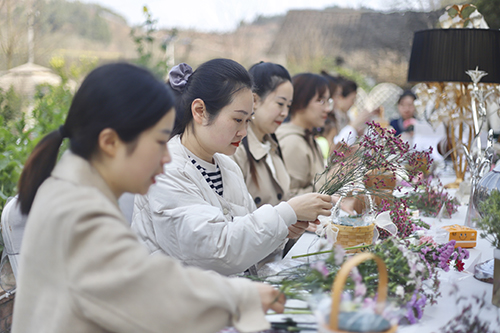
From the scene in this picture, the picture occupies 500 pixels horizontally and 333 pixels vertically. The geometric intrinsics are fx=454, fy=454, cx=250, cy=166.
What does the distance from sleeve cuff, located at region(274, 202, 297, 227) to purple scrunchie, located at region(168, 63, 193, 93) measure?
743 mm

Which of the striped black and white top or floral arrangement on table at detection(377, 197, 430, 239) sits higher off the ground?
the striped black and white top

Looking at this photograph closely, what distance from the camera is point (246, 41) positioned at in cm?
1875

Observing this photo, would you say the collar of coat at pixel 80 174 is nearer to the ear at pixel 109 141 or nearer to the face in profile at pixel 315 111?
the ear at pixel 109 141

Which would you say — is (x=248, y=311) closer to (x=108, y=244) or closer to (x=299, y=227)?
(x=108, y=244)

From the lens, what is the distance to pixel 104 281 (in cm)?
88

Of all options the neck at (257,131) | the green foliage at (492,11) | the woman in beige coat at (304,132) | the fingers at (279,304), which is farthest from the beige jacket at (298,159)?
the green foliage at (492,11)

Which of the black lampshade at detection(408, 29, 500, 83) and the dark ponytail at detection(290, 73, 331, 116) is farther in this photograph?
the dark ponytail at detection(290, 73, 331, 116)

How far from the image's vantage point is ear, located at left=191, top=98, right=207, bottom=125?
1847mm

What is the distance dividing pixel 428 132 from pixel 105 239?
5.59 meters

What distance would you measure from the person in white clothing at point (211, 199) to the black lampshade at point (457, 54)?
1.87 m

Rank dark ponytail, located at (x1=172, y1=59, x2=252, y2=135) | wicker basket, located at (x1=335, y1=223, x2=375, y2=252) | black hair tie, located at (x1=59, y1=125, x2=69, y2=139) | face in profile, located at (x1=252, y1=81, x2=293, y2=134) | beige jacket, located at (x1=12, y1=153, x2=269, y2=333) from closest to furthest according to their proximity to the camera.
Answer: beige jacket, located at (x1=12, y1=153, x2=269, y2=333)
black hair tie, located at (x1=59, y1=125, x2=69, y2=139)
wicker basket, located at (x1=335, y1=223, x2=375, y2=252)
dark ponytail, located at (x1=172, y1=59, x2=252, y2=135)
face in profile, located at (x1=252, y1=81, x2=293, y2=134)

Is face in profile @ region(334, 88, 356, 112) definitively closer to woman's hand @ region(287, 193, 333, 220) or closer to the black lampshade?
the black lampshade

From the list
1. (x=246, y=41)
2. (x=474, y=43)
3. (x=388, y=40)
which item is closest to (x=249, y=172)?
(x=474, y=43)

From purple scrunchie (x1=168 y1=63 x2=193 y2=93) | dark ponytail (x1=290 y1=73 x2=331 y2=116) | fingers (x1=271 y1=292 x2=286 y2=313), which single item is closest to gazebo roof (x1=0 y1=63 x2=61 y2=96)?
dark ponytail (x1=290 y1=73 x2=331 y2=116)
